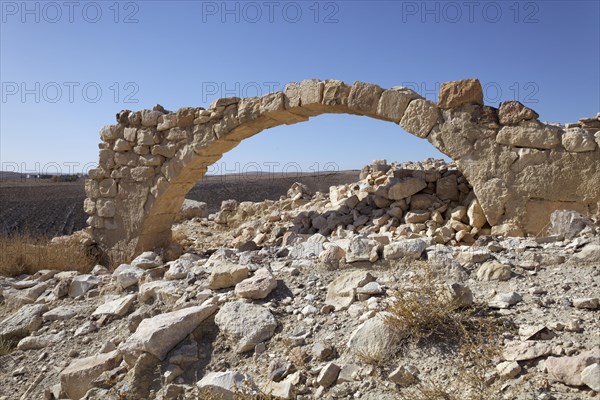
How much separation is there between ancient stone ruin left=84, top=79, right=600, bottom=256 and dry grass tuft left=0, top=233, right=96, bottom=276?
80 centimetres

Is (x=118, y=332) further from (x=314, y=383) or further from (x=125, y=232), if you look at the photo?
(x=125, y=232)

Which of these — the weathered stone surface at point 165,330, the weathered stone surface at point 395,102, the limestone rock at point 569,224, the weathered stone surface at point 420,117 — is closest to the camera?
the weathered stone surface at point 165,330

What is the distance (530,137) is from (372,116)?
5.81 ft

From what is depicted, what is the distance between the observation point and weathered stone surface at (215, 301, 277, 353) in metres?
2.75

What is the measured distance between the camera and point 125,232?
22.8ft

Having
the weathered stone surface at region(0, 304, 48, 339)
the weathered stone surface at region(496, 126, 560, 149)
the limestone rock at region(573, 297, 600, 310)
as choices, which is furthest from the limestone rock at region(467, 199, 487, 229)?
the weathered stone surface at region(0, 304, 48, 339)

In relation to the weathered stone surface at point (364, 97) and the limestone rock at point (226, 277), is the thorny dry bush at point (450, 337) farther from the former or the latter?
the weathered stone surface at point (364, 97)

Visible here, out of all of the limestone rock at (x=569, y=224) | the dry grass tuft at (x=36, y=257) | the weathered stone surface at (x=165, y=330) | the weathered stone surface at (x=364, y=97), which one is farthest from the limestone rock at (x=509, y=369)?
the dry grass tuft at (x=36, y=257)

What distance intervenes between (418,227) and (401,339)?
134 inches

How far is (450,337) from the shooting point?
2.39 m

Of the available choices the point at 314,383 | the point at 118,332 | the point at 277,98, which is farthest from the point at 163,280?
the point at 277,98

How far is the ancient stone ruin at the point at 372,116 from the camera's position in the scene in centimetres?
486

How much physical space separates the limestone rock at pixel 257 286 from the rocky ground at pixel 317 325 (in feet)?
0.04

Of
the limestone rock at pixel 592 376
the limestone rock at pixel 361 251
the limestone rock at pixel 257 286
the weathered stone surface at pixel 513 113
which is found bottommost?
the limestone rock at pixel 592 376
